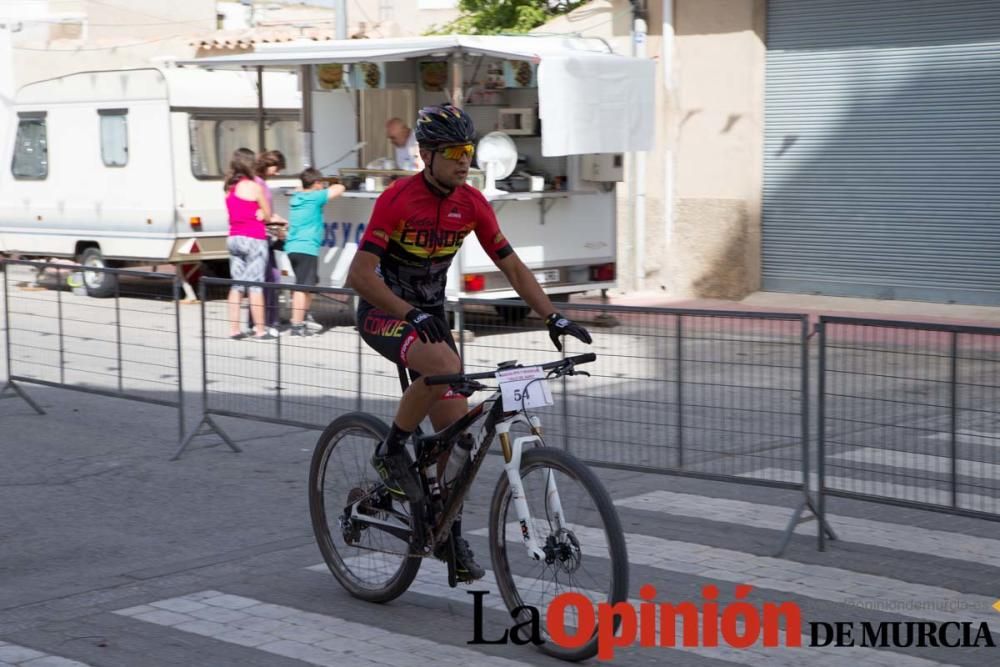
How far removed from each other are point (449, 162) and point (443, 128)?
0.46 feet

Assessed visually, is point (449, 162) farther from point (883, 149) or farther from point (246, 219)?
point (883, 149)

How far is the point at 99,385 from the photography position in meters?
11.0

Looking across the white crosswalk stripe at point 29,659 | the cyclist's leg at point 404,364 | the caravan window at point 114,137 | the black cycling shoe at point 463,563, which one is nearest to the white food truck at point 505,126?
the caravan window at point 114,137

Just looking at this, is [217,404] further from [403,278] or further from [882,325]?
[882,325]

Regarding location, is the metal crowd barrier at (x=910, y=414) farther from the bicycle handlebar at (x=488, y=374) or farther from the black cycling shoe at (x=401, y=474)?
the black cycling shoe at (x=401, y=474)

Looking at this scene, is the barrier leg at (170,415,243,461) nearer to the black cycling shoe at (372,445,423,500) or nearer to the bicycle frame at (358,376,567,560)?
the bicycle frame at (358,376,567,560)

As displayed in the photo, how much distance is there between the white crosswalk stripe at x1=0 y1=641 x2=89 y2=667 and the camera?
5.48m

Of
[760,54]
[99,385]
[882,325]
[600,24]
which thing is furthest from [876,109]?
[882,325]

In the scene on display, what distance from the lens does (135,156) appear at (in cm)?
2008

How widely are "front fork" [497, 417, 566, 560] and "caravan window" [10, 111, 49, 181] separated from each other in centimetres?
1774

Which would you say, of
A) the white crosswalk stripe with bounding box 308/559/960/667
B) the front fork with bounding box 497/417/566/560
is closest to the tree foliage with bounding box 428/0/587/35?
the front fork with bounding box 497/417/566/560

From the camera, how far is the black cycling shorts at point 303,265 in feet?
53.3

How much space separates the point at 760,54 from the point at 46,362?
1167cm

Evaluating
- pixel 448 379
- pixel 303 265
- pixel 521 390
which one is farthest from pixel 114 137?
pixel 521 390
